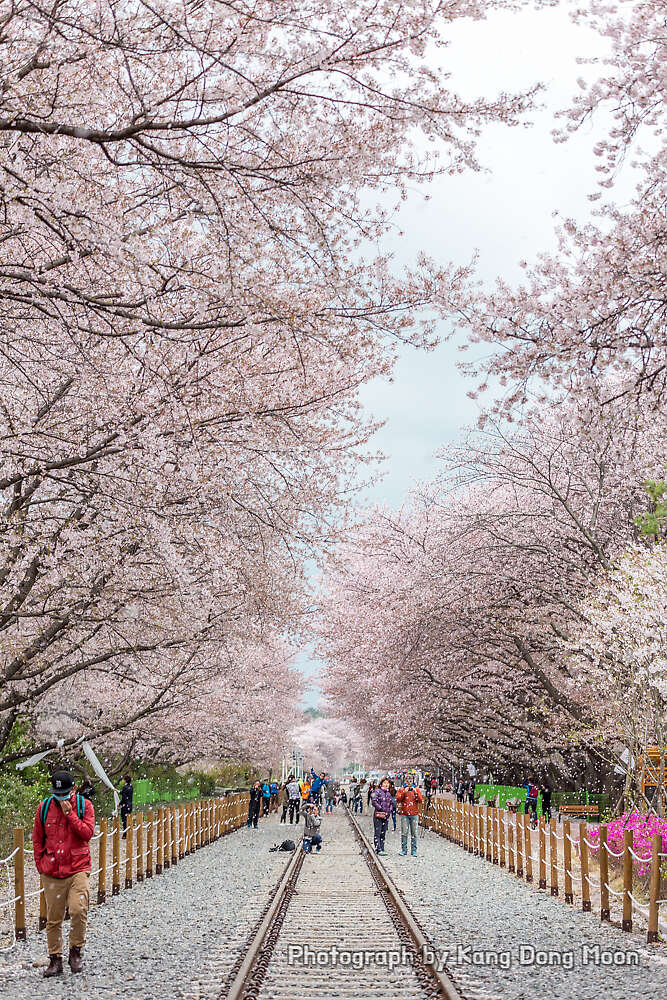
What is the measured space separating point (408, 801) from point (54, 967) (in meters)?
14.3

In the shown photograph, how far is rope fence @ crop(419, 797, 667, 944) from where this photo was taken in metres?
10.4

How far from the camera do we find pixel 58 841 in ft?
28.5

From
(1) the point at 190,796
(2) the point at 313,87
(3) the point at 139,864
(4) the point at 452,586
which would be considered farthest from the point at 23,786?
(1) the point at 190,796

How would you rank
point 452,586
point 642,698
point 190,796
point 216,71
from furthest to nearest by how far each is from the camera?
point 190,796, point 452,586, point 642,698, point 216,71

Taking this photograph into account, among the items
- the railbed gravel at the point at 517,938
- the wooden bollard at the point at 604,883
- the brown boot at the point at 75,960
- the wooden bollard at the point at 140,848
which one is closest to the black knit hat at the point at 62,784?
the brown boot at the point at 75,960

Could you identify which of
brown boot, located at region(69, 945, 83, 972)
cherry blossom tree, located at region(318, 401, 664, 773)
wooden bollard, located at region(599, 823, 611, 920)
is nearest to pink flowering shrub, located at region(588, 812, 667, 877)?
wooden bollard, located at region(599, 823, 611, 920)

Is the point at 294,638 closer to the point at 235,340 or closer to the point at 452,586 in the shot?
the point at 452,586

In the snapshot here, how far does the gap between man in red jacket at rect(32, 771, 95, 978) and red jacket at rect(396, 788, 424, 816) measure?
13900mm

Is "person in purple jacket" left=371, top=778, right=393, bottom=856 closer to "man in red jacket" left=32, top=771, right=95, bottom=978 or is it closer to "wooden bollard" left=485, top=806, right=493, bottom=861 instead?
"wooden bollard" left=485, top=806, right=493, bottom=861

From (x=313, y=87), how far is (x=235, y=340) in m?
4.57

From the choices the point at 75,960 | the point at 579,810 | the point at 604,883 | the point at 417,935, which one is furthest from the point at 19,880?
the point at 579,810

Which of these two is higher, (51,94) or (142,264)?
(51,94)

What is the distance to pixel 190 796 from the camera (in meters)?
53.7

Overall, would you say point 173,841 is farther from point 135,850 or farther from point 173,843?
point 135,850
